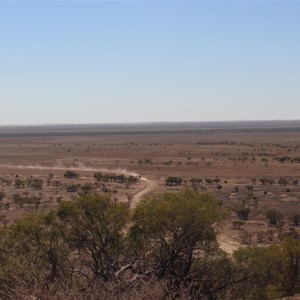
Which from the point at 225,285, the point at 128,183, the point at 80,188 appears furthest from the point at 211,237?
the point at 128,183

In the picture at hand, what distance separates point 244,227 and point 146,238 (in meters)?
22.8

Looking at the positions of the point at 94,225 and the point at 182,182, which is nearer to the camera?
the point at 94,225

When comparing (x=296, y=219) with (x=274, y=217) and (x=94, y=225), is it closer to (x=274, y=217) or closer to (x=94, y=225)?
(x=274, y=217)

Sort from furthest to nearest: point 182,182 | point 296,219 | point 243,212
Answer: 1. point 182,182
2. point 243,212
3. point 296,219

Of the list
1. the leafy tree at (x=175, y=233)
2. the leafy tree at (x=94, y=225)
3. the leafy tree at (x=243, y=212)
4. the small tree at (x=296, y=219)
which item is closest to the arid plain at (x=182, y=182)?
the leafy tree at (x=243, y=212)

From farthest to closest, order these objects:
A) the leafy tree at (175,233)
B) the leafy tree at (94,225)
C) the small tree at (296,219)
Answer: the small tree at (296,219) < the leafy tree at (94,225) < the leafy tree at (175,233)

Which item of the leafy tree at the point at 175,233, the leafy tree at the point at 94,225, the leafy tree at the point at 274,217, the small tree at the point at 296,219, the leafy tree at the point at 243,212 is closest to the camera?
the leafy tree at the point at 175,233

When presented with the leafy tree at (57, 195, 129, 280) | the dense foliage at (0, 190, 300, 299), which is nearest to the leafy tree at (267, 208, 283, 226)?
the dense foliage at (0, 190, 300, 299)

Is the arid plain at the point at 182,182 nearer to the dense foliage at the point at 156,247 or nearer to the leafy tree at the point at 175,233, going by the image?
the dense foliage at the point at 156,247

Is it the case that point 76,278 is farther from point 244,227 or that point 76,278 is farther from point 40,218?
point 244,227

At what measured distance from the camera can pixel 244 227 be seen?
40.0 metres

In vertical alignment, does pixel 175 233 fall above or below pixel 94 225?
below

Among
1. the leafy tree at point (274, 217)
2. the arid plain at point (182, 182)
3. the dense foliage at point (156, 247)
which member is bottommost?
the arid plain at point (182, 182)

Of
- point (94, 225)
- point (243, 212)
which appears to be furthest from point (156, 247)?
point (243, 212)
